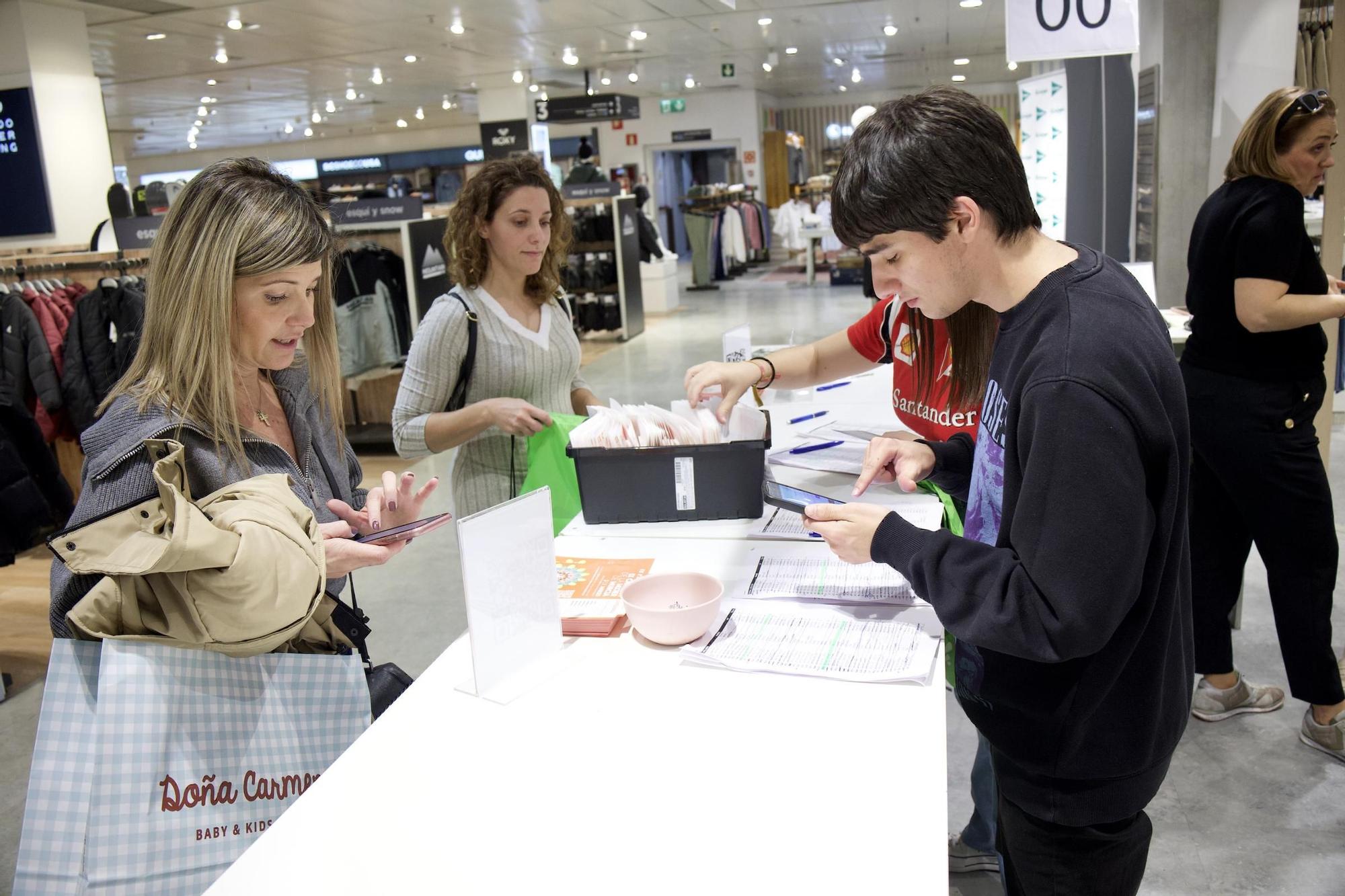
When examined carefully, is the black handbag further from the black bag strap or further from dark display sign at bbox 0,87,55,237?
dark display sign at bbox 0,87,55,237

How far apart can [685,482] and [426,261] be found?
517cm

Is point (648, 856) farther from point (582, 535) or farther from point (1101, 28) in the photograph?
point (1101, 28)

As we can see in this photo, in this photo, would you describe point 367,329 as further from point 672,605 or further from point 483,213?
point 672,605

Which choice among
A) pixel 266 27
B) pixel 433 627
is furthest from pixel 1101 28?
pixel 266 27

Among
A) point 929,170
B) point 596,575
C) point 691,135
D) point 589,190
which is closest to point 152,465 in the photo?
point 596,575

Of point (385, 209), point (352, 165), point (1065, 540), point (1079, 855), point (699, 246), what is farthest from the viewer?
point (352, 165)

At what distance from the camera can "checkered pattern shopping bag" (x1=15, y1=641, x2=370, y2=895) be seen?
1.20 meters

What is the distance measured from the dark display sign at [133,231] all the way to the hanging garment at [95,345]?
2.10 ft

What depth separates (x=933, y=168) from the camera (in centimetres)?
114

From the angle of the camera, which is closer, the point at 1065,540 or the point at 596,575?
the point at 1065,540

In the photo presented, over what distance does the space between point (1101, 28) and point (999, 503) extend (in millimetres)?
2861

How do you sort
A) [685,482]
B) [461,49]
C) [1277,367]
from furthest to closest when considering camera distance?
[461,49], [1277,367], [685,482]

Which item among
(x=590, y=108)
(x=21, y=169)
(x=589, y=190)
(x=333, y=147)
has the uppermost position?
(x=333, y=147)

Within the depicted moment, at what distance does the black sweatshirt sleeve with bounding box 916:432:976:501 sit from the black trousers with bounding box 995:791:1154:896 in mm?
669
